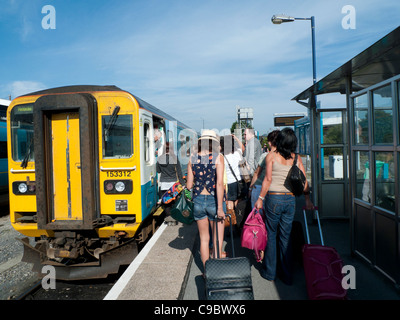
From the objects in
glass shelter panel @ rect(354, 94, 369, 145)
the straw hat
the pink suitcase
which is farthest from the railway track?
glass shelter panel @ rect(354, 94, 369, 145)

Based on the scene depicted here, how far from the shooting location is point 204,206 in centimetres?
399

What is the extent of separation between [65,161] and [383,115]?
174 inches

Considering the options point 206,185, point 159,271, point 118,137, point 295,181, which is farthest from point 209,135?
point 159,271

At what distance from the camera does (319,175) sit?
22.6ft

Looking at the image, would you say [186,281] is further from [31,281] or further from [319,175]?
[319,175]

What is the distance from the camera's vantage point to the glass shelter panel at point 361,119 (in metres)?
4.46

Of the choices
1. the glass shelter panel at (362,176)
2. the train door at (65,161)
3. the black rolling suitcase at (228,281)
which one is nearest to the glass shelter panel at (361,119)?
A: the glass shelter panel at (362,176)

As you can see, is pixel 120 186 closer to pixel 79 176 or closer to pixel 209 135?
pixel 79 176

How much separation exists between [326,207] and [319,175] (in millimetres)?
702

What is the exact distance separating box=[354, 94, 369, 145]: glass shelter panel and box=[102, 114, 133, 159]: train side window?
11.0 feet

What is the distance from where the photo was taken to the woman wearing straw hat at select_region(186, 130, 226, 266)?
13.1ft

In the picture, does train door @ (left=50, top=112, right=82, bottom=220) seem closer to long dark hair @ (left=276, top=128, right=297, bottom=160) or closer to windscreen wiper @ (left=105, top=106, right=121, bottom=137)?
windscreen wiper @ (left=105, top=106, right=121, bottom=137)

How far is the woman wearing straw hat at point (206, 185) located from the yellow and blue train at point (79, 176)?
123 cm

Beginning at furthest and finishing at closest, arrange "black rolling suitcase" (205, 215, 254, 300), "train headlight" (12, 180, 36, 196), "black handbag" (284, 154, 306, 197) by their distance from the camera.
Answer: "train headlight" (12, 180, 36, 196) < "black handbag" (284, 154, 306, 197) < "black rolling suitcase" (205, 215, 254, 300)
